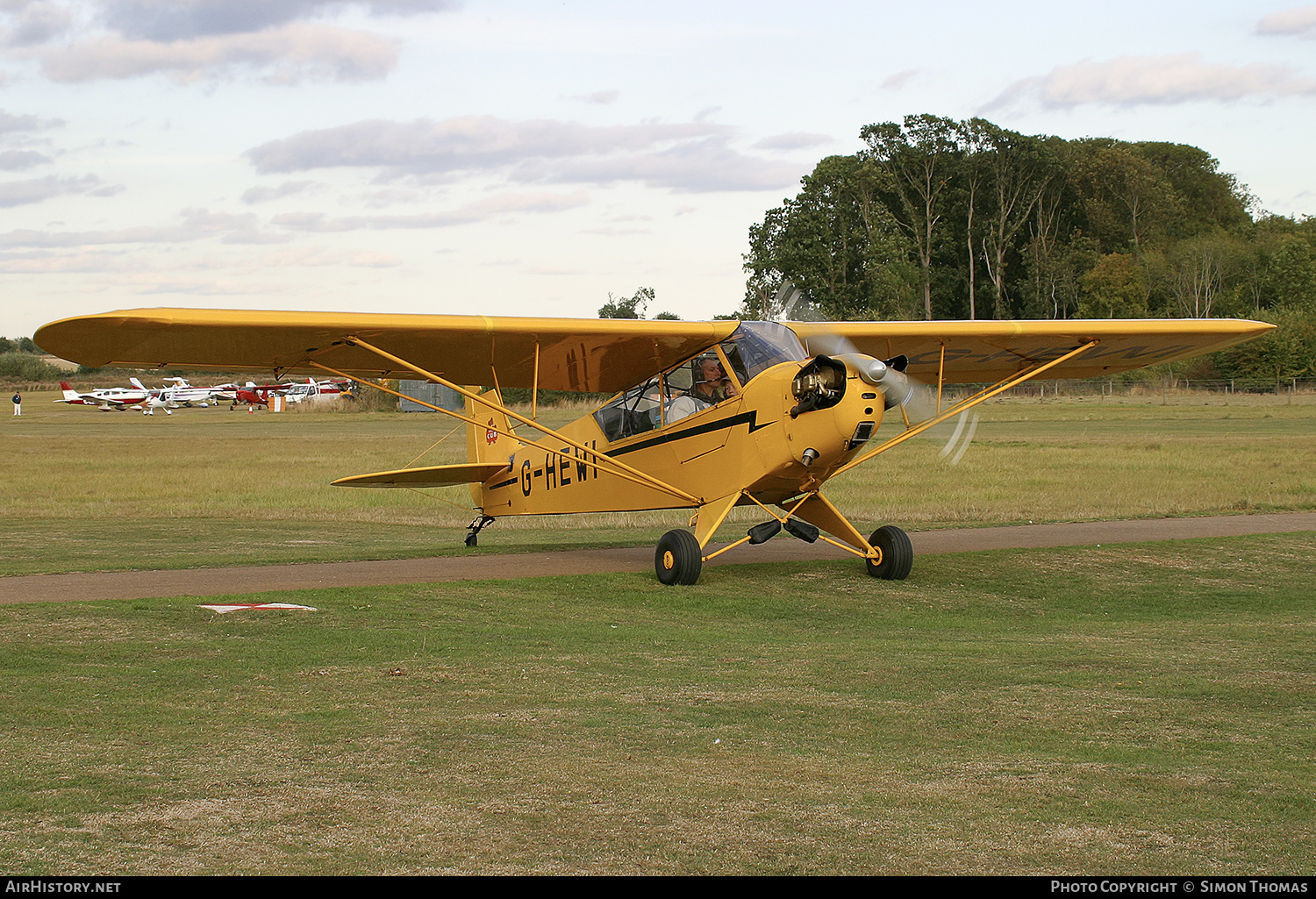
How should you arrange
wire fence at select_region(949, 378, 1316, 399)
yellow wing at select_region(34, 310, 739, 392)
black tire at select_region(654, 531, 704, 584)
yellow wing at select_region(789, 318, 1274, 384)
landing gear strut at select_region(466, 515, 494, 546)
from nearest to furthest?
1. yellow wing at select_region(34, 310, 739, 392)
2. black tire at select_region(654, 531, 704, 584)
3. yellow wing at select_region(789, 318, 1274, 384)
4. landing gear strut at select_region(466, 515, 494, 546)
5. wire fence at select_region(949, 378, 1316, 399)

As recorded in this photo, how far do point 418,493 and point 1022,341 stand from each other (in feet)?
70.1

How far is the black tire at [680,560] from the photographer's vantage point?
1334 cm

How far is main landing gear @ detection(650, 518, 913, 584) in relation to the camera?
43.8 ft

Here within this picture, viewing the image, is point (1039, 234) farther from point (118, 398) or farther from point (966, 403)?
point (966, 403)

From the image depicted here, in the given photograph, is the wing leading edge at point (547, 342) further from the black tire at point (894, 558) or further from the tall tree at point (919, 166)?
the tall tree at point (919, 166)

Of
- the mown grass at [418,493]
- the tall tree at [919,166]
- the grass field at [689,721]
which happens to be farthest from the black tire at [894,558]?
the tall tree at [919,166]

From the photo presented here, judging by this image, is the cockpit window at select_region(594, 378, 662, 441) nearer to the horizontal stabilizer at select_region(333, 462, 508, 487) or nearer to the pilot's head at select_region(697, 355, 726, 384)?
the pilot's head at select_region(697, 355, 726, 384)

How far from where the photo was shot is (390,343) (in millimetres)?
13844

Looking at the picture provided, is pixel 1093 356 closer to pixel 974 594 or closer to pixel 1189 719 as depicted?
pixel 974 594

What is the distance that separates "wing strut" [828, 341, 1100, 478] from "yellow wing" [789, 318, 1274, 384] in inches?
8.0

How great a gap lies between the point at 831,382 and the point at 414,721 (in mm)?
6900

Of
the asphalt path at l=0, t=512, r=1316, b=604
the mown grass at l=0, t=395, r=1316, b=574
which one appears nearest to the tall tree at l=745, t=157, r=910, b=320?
the mown grass at l=0, t=395, r=1316, b=574

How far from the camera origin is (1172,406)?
6900 cm

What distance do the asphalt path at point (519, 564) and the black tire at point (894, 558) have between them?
2.26 meters
